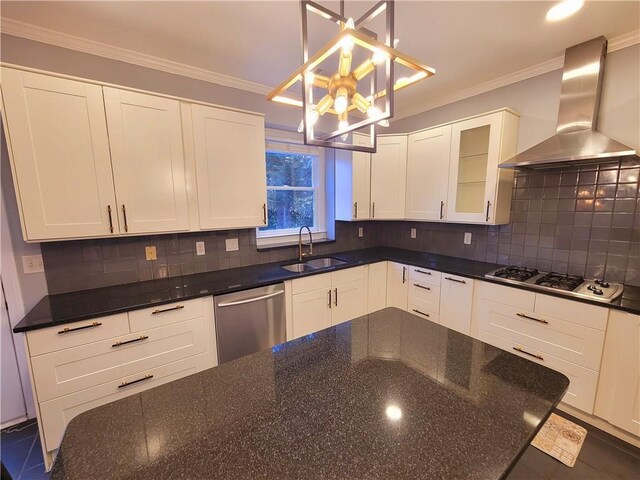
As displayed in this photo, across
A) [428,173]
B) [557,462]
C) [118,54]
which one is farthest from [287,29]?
[557,462]

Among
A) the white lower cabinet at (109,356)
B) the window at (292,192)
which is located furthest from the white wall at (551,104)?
the white lower cabinet at (109,356)

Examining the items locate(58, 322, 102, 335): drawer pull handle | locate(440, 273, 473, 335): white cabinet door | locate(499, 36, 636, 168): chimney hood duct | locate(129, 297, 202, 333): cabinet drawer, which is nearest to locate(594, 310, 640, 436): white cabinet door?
locate(440, 273, 473, 335): white cabinet door

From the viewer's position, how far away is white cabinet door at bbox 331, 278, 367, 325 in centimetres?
262

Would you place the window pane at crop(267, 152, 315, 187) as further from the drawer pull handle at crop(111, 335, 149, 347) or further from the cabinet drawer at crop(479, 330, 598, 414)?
the cabinet drawer at crop(479, 330, 598, 414)

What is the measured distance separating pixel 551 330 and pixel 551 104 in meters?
1.76

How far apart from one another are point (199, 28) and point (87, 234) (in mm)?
1472

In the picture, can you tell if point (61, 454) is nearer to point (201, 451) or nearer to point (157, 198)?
point (201, 451)

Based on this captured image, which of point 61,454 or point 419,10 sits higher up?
point 419,10

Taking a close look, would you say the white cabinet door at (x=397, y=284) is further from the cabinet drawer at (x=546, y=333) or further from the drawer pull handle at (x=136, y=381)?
the drawer pull handle at (x=136, y=381)

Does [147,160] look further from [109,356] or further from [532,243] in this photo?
[532,243]

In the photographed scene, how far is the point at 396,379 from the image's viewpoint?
96 cm

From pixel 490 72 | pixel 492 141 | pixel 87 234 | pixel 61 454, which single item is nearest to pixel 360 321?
pixel 61 454

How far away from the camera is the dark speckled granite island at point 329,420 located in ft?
2.14

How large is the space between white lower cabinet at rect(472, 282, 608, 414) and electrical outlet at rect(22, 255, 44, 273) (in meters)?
3.24
